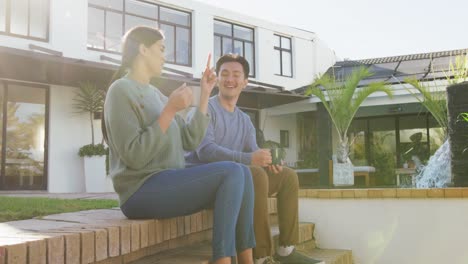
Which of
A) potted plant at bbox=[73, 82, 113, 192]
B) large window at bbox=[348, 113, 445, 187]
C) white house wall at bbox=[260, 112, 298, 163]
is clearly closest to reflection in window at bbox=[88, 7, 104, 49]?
potted plant at bbox=[73, 82, 113, 192]

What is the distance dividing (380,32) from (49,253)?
11.5m

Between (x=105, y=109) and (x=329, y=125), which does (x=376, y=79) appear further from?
(x=105, y=109)

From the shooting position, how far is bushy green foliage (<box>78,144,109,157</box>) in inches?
418

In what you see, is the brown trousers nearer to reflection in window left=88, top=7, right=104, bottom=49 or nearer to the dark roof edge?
reflection in window left=88, top=7, right=104, bottom=49

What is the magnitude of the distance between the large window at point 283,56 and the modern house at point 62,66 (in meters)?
2.40

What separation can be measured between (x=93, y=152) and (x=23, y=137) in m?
1.38

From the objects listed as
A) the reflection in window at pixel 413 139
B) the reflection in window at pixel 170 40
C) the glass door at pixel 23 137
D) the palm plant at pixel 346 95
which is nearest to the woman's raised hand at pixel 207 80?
the glass door at pixel 23 137

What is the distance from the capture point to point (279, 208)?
2.79 meters

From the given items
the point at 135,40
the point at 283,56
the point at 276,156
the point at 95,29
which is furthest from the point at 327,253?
the point at 283,56

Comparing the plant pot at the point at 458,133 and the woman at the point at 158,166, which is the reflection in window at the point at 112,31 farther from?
the woman at the point at 158,166

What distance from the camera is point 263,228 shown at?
2.46 metres

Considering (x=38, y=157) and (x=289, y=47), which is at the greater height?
(x=289, y=47)

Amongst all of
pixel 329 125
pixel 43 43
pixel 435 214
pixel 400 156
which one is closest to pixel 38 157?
pixel 43 43

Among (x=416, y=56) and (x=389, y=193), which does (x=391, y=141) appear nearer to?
(x=416, y=56)
